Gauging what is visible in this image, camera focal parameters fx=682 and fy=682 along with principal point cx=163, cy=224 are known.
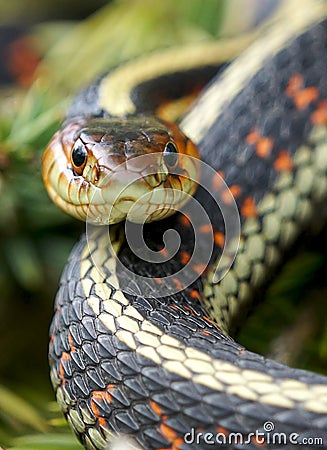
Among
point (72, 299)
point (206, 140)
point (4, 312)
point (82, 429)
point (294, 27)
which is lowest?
point (82, 429)

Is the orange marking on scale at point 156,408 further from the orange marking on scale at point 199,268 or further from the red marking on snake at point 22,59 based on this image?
the red marking on snake at point 22,59

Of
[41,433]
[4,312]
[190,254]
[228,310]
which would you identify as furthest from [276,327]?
[4,312]

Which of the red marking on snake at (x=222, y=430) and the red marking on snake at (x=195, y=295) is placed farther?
the red marking on snake at (x=195, y=295)

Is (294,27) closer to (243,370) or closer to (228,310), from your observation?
(228,310)

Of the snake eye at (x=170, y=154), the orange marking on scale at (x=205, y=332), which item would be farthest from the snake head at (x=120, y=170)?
the orange marking on scale at (x=205, y=332)

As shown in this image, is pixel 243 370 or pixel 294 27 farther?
pixel 294 27

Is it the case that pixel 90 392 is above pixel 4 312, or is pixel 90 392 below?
below

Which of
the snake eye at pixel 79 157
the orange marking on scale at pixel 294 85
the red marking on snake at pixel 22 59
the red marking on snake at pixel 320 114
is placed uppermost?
the red marking on snake at pixel 22 59
